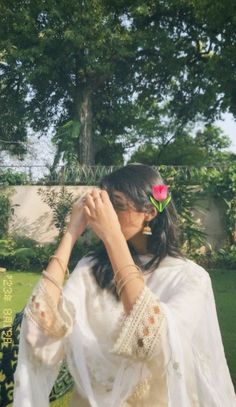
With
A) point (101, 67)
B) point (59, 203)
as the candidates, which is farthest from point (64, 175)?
point (101, 67)

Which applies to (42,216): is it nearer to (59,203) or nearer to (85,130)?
(59,203)

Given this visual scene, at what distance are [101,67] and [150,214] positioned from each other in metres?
10.0

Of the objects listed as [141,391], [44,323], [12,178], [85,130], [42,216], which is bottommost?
[42,216]

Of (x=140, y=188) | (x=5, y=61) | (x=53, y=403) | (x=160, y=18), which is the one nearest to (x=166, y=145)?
(x=160, y=18)

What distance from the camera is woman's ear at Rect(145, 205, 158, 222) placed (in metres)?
1.13

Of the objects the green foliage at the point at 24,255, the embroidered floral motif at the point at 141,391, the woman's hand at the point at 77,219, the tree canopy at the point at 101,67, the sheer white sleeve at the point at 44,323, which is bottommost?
the green foliage at the point at 24,255

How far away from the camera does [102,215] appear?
1018mm

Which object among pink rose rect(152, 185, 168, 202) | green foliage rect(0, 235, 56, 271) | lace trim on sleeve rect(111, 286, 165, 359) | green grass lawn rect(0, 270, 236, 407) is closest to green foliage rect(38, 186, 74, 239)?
green foliage rect(0, 235, 56, 271)

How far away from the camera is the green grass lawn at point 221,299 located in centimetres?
376

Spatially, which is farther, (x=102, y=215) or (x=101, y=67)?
(x=101, y=67)

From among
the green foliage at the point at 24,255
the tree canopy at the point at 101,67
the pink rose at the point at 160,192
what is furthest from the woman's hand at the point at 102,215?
the tree canopy at the point at 101,67

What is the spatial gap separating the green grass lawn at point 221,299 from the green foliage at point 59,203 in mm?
1168

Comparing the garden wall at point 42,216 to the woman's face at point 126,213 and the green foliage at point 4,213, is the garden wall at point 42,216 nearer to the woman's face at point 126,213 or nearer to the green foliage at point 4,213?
the green foliage at point 4,213

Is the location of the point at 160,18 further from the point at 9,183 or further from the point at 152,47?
the point at 9,183
